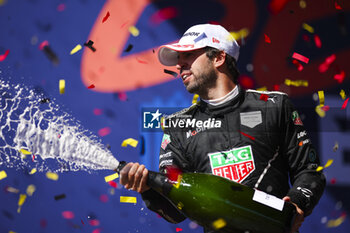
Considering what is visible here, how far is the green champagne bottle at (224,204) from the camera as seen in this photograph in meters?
1.00

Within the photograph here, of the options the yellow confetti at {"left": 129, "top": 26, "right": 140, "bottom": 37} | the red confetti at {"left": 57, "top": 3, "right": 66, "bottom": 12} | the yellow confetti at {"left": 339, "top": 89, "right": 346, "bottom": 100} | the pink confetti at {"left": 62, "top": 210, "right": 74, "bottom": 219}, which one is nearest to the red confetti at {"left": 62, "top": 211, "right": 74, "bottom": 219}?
the pink confetti at {"left": 62, "top": 210, "right": 74, "bottom": 219}

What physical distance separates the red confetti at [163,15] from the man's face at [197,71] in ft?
1.96

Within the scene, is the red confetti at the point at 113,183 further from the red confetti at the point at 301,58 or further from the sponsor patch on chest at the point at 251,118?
the red confetti at the point at 301,58

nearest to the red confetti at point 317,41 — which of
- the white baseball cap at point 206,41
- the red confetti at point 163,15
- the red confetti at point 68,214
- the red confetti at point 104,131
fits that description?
the white baseball cap at point 206,41

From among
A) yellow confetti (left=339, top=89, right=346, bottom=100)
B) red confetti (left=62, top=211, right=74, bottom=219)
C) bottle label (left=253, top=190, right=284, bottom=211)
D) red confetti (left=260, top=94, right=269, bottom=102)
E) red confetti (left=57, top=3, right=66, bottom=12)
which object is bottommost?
red confetti (left=62, top=211, right=74, bottom=219)

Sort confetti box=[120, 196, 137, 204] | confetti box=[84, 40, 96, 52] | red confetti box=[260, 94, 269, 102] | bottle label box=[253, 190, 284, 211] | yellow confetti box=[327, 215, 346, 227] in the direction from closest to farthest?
bottle label box=[253, 190, 284, 211] < red confetti box=[260, 94, 269, 102] < yellow confetti box=[327, 215, 346, 227] < confetti box=[120, 196, 137, 204] < confetti box=[84, 40, 96, 52]

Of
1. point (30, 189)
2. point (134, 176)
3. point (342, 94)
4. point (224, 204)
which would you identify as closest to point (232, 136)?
point (224, 204)

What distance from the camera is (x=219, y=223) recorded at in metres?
1.05

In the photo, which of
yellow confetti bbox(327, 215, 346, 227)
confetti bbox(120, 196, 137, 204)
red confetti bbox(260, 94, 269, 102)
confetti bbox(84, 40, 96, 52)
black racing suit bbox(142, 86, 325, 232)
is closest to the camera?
black racing suit bbox(142, 86, 325, 232)

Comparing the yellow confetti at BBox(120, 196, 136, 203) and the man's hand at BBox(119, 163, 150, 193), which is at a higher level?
the man's hand at BBox(119, 163, 150, 193)

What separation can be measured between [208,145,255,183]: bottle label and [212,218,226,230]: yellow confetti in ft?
0.71

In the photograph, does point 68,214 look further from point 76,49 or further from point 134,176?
point 134,176

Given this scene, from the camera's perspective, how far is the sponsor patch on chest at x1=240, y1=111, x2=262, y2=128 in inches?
51.0

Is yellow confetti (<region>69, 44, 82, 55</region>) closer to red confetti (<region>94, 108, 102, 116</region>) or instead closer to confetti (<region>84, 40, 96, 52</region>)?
confetti (<region>84, 40, 96, 52</region>)
